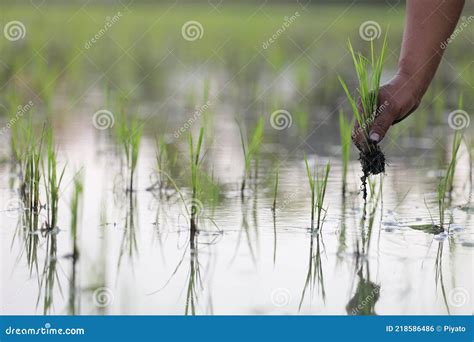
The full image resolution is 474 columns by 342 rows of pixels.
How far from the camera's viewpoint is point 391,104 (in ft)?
13.0

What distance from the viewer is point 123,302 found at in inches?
130

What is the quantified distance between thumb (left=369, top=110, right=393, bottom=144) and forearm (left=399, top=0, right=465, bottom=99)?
0.16 m

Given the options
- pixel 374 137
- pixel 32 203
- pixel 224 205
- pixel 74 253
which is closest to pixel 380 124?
pixel 374 137

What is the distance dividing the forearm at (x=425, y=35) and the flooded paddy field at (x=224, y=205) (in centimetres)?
39

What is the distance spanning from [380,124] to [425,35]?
417 mm

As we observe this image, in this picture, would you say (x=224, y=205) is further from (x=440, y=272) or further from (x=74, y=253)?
(x=440, y=272)

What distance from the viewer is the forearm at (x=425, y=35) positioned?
13.0 feet

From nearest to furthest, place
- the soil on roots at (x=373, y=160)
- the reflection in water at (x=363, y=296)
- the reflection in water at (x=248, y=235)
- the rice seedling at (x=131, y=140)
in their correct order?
1. the reflection in water at (x=363, y=296)
2. the reflection in water at (x=248, y=235)
3. the soil on roots at (x=373, y=160)
4. the rice seedling at (x=131, y=140)

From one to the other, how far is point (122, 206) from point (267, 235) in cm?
84

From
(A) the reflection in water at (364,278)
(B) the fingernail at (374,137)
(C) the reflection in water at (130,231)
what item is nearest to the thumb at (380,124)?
(B) the fingernail at (374,137)

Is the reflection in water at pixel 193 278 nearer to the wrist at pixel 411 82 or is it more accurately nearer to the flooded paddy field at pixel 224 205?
the flooded paddy field at pixel 224 205

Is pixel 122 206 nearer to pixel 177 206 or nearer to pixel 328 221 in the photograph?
pixel 177 206

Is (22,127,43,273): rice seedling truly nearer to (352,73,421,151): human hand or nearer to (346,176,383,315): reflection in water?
(346,176,383,315): reflection in water

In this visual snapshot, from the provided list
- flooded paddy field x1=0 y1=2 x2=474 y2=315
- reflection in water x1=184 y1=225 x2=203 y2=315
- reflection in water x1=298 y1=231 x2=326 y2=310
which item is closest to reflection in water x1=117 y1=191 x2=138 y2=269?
flooded paddy field x1=0 y1=2 x2=474 y2=315
